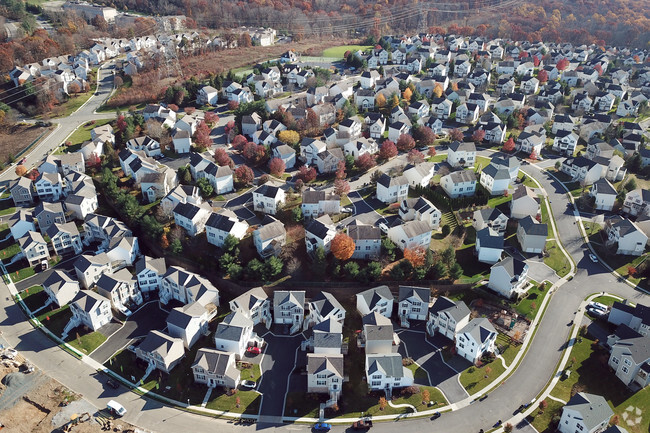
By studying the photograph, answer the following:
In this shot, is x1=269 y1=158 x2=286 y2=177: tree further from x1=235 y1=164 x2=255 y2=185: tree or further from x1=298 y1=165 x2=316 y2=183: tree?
x1=235 y1=164 x2=255 y2=185: tree

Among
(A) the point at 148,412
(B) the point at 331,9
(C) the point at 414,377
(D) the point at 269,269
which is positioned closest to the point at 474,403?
(C) the point at 414,377

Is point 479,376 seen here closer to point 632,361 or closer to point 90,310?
point 632,361

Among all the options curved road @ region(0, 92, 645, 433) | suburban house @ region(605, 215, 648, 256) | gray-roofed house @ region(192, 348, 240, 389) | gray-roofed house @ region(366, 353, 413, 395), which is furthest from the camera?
suburban house @ region(605, 215, 648, 256)

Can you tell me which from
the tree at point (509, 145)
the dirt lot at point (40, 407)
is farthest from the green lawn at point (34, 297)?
the tree at point (509, 145)

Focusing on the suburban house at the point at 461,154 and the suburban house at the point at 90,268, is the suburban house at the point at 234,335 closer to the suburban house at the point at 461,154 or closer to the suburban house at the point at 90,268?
the suburban house at the point at 90,268

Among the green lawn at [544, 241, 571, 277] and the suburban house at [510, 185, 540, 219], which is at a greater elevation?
the suburban house at [510, 185, 540, 219]

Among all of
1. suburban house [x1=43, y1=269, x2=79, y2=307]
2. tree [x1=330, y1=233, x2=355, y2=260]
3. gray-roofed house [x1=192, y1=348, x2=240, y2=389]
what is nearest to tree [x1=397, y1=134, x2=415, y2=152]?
tree [x1=330, y1=233, x2=355, y2=260]
